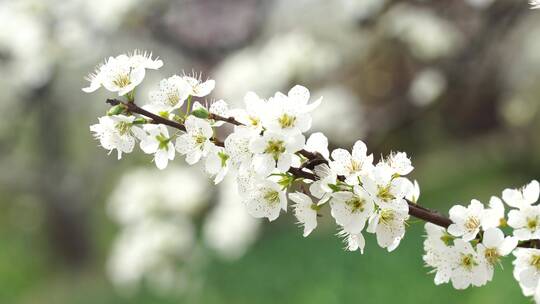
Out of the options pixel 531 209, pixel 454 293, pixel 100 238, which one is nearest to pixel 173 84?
pixel 531 209

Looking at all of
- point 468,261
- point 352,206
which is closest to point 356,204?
point 352,206

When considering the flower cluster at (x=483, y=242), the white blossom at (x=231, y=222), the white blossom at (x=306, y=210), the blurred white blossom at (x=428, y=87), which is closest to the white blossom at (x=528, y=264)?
the flower cluster at (x=483, y=242)

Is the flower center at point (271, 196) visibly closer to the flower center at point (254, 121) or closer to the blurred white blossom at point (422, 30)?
the flower center at point (254, 121)

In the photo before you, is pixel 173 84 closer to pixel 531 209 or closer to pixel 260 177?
pixel 260 177

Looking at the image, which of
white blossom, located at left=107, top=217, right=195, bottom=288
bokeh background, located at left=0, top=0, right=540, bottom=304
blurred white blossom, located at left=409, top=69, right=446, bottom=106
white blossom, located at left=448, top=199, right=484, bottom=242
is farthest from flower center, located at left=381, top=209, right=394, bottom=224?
white blossom, located at left=107, top=217, right=195, bottom=288

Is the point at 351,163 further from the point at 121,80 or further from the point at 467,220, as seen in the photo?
the point at 121,80
